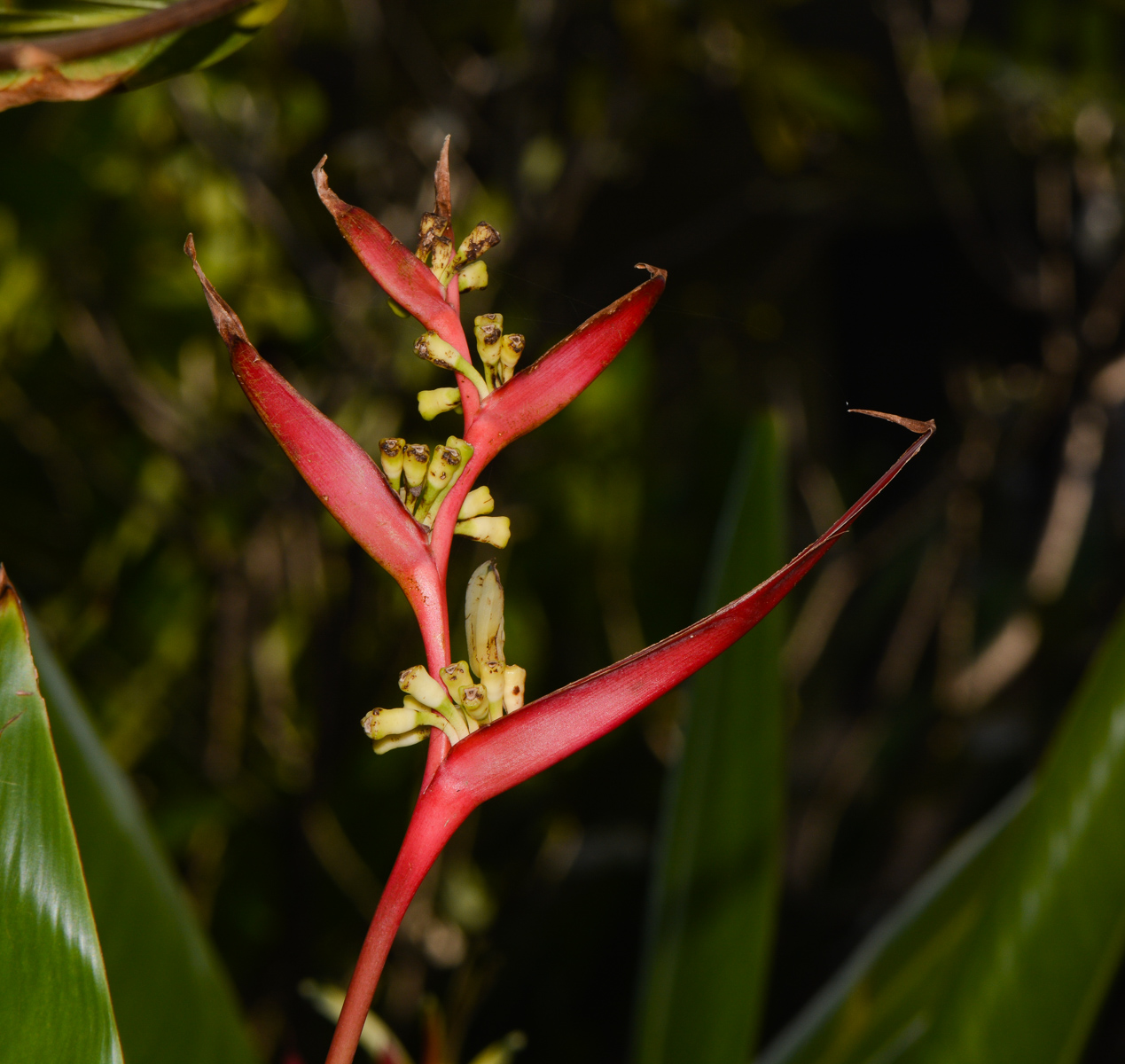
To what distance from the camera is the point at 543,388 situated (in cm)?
17

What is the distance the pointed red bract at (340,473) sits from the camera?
0.16 metres

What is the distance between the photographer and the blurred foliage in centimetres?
87

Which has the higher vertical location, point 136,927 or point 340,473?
point 340,473

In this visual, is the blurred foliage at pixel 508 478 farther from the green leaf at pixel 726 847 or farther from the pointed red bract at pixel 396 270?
the pointed red bract at pixel 396 270

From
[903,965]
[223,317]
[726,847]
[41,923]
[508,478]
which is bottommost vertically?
[903,965]

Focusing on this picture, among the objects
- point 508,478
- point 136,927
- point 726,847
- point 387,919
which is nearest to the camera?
point 387,919

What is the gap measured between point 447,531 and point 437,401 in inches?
1.1

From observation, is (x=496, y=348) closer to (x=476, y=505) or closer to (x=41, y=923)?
(x=476, y=505)

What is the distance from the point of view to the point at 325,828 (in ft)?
3.47

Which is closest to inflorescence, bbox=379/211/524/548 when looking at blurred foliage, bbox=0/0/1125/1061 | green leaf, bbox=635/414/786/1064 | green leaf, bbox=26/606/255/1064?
green leaf, bbox=26/606/255/1064

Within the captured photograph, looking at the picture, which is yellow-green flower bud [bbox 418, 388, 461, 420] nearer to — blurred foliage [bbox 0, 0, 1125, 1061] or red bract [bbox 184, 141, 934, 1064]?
red bract [bbox 184, 141, 934, 1064]

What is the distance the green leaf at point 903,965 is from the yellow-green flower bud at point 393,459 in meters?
0.52

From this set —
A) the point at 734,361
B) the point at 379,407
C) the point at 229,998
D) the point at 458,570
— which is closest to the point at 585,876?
the point at 458,570

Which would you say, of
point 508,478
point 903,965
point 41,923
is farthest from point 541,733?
point 508,478
